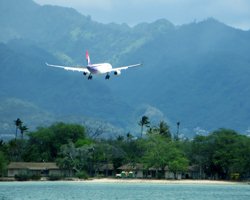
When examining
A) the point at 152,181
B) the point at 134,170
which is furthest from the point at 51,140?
the point at 152,181

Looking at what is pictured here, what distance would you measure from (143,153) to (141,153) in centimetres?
229

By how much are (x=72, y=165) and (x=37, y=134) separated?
29.2 meters

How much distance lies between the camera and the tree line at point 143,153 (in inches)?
6373

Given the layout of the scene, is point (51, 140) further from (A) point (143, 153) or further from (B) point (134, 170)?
(B) point (134, 170)

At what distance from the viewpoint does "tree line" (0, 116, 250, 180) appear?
16188 cm

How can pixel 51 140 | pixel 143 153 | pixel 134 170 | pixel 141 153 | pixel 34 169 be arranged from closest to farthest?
pixel 34 169 → pixel 134 170 → pixel 143 153 → pixel 141 153 → pixel 51 140

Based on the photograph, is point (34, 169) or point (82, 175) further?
point (34, 169)

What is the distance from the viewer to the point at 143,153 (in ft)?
597

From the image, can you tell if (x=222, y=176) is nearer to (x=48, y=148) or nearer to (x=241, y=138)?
(x=241, y=138)

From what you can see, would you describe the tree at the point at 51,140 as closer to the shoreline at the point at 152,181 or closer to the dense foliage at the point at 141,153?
the dense foliage at the point at 141,153

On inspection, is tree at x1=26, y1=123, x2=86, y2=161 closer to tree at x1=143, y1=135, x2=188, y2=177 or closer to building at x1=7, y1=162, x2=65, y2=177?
building at x1=7, y1=162, x2=65, y2=177

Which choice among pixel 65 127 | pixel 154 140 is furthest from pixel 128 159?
pixel 65 127

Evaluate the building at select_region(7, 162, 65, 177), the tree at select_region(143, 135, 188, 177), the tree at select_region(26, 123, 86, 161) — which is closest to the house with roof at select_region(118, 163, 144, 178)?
the tree at select_region(143, 135, 188, 177)

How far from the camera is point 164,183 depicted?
154500mm
